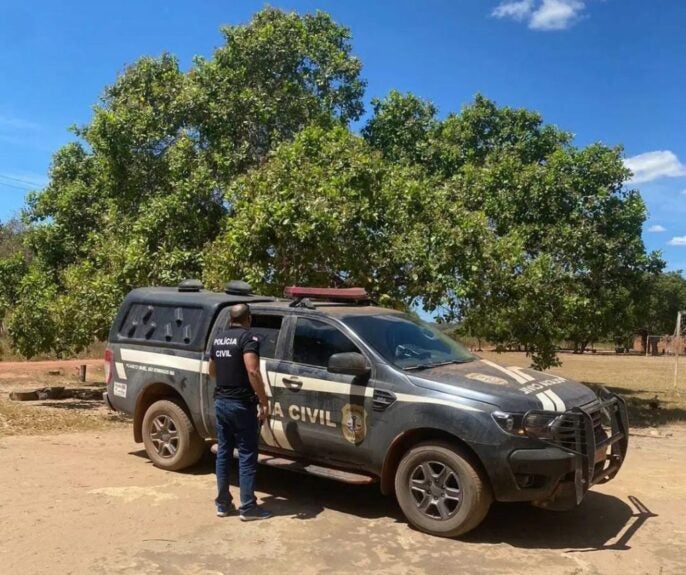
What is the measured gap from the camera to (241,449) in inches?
233

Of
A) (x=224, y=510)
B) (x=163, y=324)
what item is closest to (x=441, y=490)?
(x=224, y=510)

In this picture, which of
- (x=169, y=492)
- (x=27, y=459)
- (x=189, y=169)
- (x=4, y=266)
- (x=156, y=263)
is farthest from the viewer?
(x=4, y=266)

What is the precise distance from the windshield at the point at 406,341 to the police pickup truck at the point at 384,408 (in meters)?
0.02

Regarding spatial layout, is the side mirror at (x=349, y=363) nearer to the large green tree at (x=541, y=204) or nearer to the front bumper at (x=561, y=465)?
the front bumper at (x=561, y=465)

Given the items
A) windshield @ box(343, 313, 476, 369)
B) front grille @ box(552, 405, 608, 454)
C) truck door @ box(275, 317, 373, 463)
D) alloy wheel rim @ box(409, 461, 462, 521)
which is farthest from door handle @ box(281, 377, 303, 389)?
front grille @ box(552, 405, 608, 454)

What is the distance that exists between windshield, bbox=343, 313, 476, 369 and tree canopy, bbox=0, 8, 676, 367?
3735mm

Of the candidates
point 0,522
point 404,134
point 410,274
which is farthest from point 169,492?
point 404,134

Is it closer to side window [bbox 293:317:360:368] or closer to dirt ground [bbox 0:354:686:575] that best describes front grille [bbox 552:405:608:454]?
dirt ground [bbox 0:354:686:575]

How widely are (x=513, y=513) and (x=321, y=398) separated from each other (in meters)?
2.02

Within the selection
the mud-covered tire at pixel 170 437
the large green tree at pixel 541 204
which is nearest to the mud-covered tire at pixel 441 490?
the mud-covered tire at pixel 170 437

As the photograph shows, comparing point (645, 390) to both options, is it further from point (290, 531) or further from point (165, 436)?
point (290, 531)

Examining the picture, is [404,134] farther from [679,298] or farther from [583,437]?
[679,298]

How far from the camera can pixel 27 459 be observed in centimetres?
786

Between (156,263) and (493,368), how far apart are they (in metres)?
7.72
